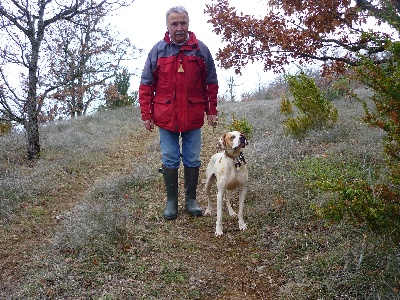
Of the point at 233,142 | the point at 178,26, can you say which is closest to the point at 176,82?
the point at 178,26

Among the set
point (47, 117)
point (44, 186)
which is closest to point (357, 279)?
point (44, 186)

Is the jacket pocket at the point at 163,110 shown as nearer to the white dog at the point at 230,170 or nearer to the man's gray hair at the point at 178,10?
the white dog at the point at 230,170

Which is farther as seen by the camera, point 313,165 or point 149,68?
point 313,165

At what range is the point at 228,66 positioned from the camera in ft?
Answer: 24.8

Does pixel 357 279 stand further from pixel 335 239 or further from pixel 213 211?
pixel 213 211

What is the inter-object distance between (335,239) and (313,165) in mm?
1937

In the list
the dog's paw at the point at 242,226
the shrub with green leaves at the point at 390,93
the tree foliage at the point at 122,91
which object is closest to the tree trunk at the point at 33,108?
the dog's paw at the point at 242,226

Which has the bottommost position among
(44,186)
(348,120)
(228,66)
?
(44,186)

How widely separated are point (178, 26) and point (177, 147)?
1.60 m

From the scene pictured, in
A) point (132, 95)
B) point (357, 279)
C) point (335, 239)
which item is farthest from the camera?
point (132, 95)

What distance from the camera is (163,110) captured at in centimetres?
Result: 499

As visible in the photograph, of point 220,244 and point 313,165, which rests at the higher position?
point 313,165

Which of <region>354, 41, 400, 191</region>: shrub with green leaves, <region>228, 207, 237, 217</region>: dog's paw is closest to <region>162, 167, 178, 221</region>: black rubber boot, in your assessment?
<region>228, 207, 237, 217</region>: dog's paw

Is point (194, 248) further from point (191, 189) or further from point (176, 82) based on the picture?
point (176, 82)
